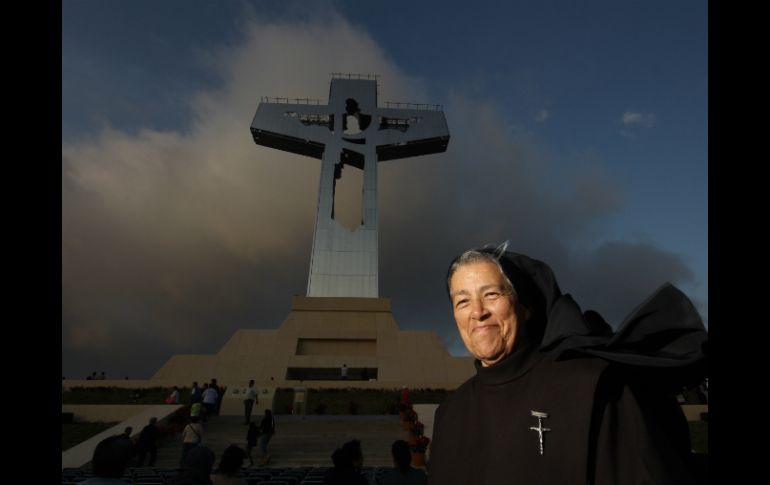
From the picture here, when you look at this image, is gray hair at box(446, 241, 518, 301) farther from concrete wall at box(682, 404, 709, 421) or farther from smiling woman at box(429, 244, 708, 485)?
concrete wall at box(682, 404, 709, 421)

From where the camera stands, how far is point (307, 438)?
11.0 meters

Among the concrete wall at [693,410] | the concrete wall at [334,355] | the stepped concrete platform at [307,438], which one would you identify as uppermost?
the concrete wall at [334,355]

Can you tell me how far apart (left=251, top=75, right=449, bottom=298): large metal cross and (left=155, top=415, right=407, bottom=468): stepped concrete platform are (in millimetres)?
10671

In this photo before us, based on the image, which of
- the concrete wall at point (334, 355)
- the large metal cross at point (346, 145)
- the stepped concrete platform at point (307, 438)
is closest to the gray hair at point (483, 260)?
the stepped concrete platform at point (307, 438)

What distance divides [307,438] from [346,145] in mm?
16780

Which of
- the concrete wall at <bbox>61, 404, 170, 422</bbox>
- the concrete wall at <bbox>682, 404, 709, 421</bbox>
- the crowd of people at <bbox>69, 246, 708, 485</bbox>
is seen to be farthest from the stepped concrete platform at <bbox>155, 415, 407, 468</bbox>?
the crowd of people at <bbox>69, 246, 708, 485</bbox>

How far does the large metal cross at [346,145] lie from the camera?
23.5 meters

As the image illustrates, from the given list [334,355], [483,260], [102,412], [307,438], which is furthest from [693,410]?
[102,412]

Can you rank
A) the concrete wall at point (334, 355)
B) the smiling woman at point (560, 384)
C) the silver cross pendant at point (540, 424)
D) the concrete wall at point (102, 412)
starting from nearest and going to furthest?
the smiling woman at point (560, 384)
the silver cross pendant at point (540, 424)
the concrete wall at point (102, 412)
the concrete wall at point (334, 355)

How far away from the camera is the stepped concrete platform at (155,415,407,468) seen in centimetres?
959

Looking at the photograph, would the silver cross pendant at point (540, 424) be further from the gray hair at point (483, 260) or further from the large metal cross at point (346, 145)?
the large metal cross at point (346, 145)

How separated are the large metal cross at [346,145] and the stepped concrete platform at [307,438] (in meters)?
10.7

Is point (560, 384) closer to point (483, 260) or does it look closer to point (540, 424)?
point (540, 424)
